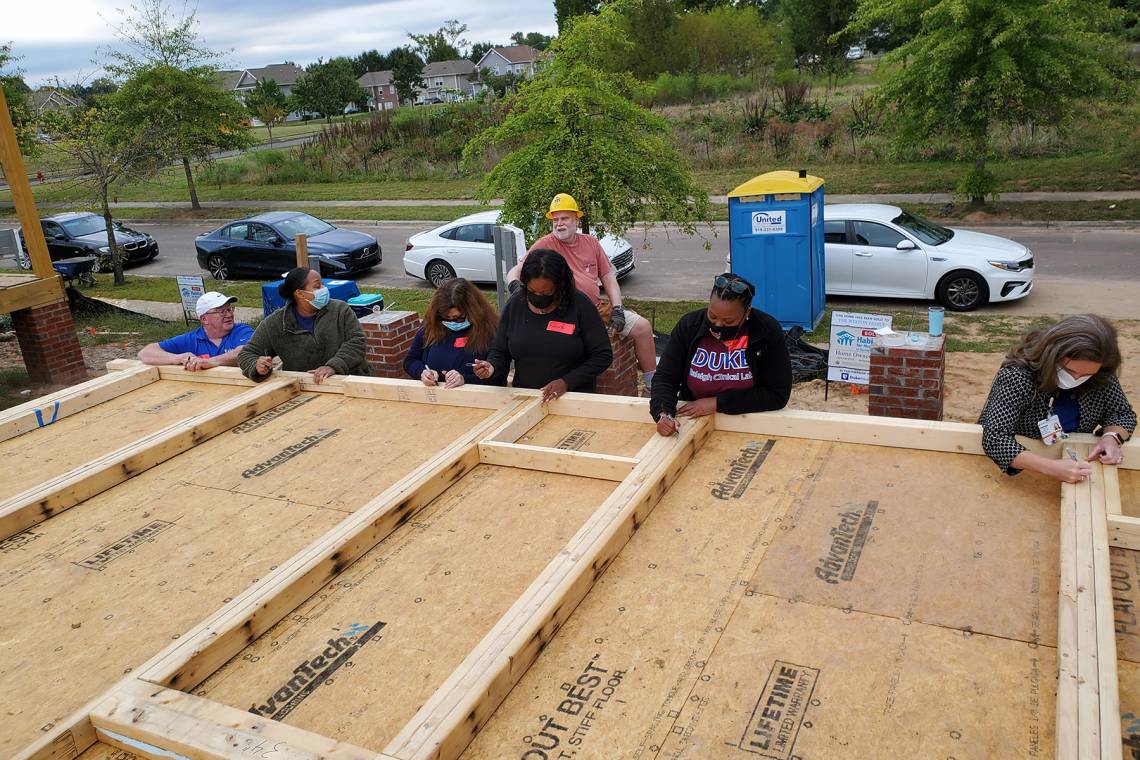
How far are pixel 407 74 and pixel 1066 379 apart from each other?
241 ft

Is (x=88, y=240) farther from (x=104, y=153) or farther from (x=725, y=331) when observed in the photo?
(x=725, y=331)

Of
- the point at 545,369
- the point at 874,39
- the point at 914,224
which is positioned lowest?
the point at 914,224

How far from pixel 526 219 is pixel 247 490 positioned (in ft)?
25.9

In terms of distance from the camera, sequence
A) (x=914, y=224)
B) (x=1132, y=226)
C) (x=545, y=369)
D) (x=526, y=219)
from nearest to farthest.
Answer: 1. (x=545, y=369)
2. (x=526, y=219)
3. (x=914, y=224)
4. (x=1132, y=226)

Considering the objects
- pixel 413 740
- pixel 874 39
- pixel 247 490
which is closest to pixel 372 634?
pixel 413 740

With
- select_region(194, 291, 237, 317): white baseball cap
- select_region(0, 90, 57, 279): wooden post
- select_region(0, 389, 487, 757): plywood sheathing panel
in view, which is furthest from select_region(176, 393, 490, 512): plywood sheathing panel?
select_region(0, 90, 57, 279): wooden post

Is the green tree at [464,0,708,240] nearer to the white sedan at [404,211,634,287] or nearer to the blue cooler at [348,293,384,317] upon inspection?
the blue cooler at [348,293,384,317]

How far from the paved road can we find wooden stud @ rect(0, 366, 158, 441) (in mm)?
10124

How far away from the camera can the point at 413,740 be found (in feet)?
7.25

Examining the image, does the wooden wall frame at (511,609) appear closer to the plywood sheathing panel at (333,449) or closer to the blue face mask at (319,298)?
the plywood sheathing panel at (333,449)

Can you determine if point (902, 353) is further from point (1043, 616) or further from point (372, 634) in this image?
point (372, 634)

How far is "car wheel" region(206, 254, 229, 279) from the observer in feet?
64.5

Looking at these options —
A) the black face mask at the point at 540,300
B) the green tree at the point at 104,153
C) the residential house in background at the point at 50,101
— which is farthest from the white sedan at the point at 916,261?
the residential house in background at the point at 50,101

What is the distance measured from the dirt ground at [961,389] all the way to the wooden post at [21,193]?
159 cm
